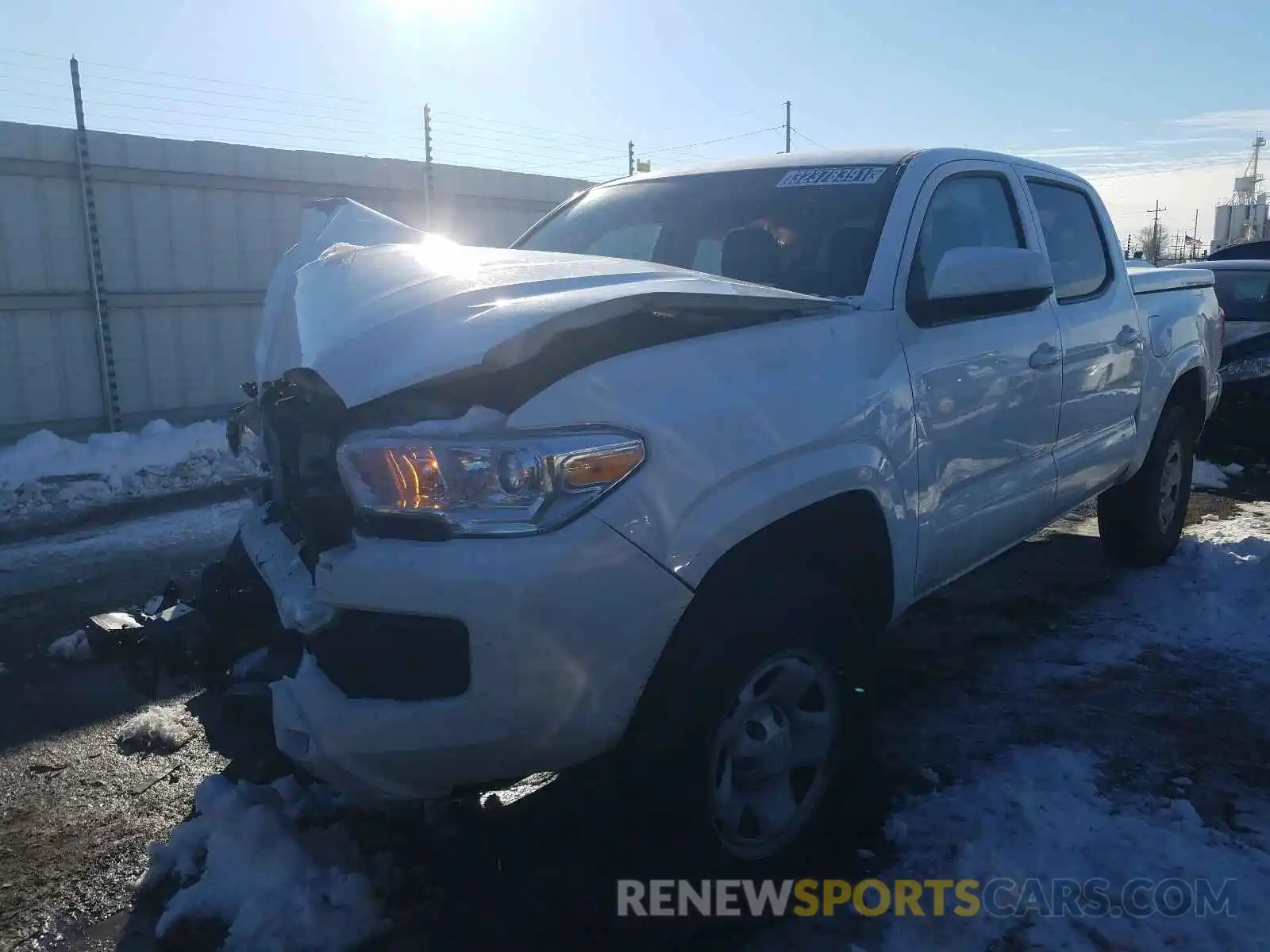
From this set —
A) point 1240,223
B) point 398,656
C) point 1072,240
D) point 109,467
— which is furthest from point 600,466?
point 1240,223

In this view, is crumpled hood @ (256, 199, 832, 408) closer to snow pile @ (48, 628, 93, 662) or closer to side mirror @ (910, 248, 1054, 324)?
side mirror @ (910, 248, 1054, 324)

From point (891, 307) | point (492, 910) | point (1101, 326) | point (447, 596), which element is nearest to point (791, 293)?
point (891, 307)

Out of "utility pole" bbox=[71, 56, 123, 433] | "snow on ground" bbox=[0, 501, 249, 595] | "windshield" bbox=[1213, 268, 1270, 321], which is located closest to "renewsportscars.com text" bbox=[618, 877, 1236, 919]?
"snow on ground" bbox=[0, 501, 249, 595]

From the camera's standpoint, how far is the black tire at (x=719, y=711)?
217 cm

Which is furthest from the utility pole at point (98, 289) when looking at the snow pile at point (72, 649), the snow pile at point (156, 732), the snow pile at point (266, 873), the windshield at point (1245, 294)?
the windshield at point (1245, 294)

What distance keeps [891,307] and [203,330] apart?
905 cm

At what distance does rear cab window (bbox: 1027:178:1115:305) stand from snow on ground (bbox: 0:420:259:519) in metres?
5.95

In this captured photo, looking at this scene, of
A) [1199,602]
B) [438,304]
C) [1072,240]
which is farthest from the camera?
[1199,602]

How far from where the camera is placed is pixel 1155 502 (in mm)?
5086

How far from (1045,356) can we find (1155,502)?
77.5 inches

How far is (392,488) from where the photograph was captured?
2.06 metres

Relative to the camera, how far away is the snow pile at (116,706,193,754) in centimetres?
342

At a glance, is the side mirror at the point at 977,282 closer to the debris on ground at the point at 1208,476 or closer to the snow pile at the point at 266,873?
the snow pile at the point at 266,873

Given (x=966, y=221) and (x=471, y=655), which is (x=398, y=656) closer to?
(x=471, y=655)
